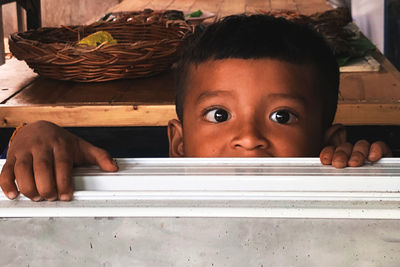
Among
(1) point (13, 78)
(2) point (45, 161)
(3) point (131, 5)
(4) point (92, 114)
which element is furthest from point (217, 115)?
(3) point (131, 5)

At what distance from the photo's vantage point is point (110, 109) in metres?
1.60

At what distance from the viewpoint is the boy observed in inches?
42.1

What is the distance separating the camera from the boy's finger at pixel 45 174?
0.48m

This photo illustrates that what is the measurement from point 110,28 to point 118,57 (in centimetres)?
47

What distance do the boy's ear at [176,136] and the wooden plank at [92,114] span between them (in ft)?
0.87

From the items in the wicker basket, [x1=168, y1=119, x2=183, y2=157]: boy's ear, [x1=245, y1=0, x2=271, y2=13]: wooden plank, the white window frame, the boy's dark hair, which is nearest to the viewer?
the white window frame

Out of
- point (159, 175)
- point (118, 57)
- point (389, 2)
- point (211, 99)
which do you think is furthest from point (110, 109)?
point (389, 2)

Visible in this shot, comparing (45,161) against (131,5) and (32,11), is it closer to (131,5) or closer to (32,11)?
(32,11)

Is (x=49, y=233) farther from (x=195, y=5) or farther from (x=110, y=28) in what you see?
(x=195, y=5)

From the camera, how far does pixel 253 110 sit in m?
1.07

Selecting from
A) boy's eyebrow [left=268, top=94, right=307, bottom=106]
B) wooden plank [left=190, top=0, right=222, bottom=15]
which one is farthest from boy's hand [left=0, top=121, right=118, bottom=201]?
wooden plank [left=190, top=0, right=222, bottom=15]

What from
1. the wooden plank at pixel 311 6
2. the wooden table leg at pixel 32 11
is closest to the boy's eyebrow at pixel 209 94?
the wooden plank at pixel 311 6

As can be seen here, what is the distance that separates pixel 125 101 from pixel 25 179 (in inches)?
44.6

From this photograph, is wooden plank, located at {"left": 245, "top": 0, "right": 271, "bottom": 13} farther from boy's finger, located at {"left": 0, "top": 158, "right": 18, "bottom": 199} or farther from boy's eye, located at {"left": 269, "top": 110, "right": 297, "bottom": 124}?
boy's finger, located at {"left": 0, "top": 158, "right": 18, "bottom": 199}
